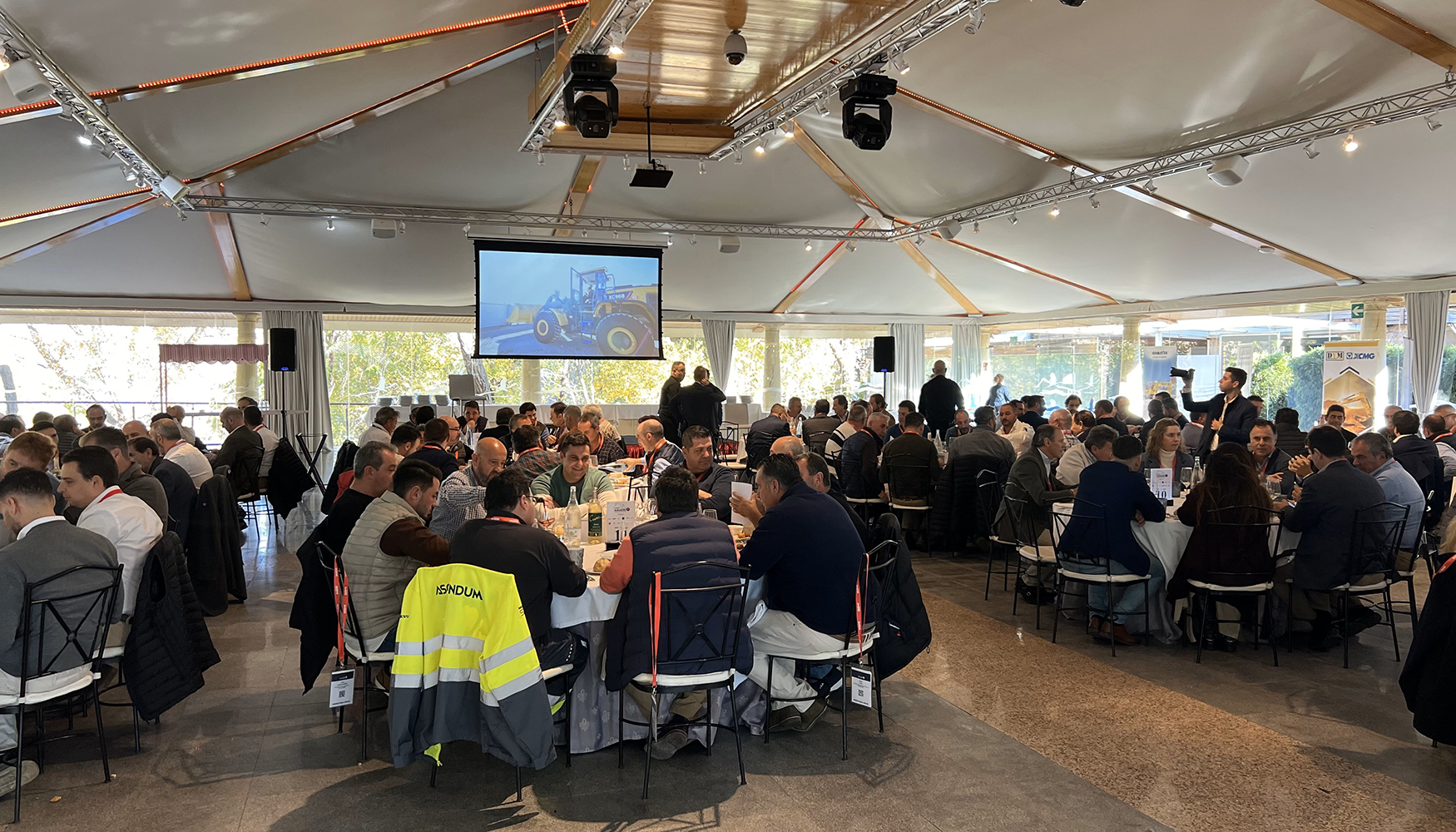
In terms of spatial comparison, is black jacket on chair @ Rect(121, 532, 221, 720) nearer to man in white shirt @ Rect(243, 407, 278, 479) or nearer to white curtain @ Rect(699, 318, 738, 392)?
man in white shirt @ Rect(243, 407, 278, 479)

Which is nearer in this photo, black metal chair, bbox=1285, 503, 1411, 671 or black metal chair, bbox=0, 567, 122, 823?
black metal chair, bbox=0, 567, 122, 823

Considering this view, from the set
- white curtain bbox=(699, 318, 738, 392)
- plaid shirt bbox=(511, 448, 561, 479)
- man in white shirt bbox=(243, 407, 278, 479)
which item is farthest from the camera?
white curtain bbox=(699, 318, 738, 392)

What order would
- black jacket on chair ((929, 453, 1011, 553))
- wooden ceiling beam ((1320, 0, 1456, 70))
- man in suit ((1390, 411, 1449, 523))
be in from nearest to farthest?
wooden ceiling beam ((1320, 0, 1456, 70))
man in suit ((1390, 411, 1449, 523))
black jacket on chair ((929, 453, 1011, 553))

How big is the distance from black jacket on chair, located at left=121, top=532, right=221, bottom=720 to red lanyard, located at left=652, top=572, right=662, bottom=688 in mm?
2127

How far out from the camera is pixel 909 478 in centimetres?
800

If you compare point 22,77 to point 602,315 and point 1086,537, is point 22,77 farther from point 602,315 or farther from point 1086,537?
point 602,315

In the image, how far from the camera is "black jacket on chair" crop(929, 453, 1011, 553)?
774cm

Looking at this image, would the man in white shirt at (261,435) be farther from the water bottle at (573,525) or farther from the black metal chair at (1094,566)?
the black metal chair at (1094,566)

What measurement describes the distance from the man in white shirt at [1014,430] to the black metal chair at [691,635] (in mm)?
5250

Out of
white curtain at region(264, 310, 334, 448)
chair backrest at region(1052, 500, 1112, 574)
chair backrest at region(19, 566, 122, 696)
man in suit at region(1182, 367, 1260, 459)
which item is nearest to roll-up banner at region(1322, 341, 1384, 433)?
man in suit at region(1182, 367, 1260, 459)

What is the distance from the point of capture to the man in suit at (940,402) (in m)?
12.1

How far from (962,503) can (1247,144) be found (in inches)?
150

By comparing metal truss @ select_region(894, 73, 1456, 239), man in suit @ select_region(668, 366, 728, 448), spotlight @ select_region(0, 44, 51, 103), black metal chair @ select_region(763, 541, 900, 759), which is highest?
metal truss @ select_region(894, 73, 1456, 239)

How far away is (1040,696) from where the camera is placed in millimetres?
4598
